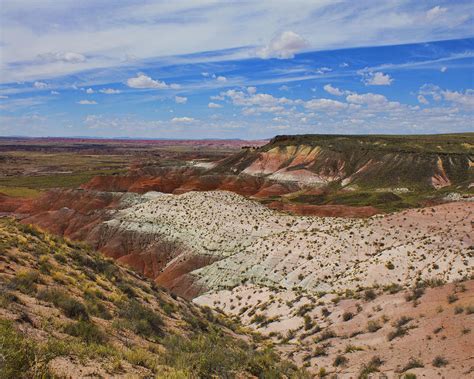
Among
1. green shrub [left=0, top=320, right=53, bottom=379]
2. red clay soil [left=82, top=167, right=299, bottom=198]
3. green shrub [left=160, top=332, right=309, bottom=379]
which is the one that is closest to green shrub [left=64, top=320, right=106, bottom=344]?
green shrub [left=160, top=332, right=309, bottom=379]

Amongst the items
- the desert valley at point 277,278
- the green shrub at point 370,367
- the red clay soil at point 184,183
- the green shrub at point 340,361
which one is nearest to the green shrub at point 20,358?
the desert valley at point 277,278

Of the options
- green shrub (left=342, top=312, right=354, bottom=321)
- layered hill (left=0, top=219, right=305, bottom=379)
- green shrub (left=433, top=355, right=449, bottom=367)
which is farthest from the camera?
green shrub (left=342, top=312, right=354, bottom=321)

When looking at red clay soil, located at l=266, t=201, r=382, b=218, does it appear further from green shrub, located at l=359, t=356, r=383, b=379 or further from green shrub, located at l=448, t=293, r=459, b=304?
green shrub, located at l=359, t=356, r=383, b=379

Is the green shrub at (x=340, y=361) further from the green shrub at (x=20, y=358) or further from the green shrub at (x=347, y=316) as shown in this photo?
the green shrub at (x=20, y=358)

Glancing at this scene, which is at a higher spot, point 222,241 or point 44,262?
point 44,262

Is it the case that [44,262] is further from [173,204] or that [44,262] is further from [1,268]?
[173,204]

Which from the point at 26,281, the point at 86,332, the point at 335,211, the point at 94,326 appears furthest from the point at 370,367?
the point at 335,211

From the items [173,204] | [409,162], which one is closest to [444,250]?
[173,204]

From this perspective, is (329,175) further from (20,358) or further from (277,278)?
(20,358)
